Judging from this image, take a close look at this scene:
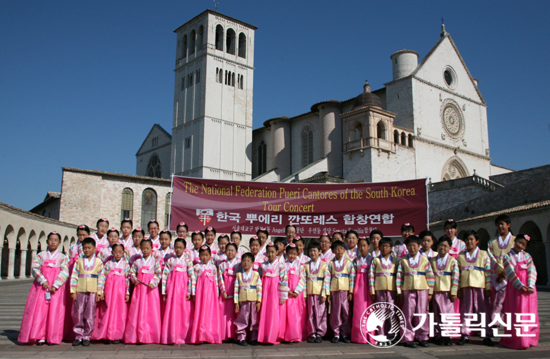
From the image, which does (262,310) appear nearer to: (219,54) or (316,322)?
(316,322)

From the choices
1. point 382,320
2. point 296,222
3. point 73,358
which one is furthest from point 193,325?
point 296,222

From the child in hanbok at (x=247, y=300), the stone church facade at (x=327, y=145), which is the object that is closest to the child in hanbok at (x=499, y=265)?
the child in hanbok at (x=247, y=300)

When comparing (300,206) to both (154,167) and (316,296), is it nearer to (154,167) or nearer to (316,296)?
(316,296)

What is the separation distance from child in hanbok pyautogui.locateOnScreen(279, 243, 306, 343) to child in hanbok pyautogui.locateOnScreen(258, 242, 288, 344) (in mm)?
117

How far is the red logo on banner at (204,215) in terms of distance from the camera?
12570mm

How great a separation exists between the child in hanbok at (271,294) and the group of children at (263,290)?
17 millimetres

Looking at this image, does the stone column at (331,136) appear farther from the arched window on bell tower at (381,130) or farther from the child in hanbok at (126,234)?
the child in hanbok at (126,234)

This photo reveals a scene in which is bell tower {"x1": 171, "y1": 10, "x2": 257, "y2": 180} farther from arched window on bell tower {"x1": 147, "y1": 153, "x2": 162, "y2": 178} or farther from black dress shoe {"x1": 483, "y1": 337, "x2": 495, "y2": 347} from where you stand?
black dress shoe {"x1": 483, "y1": 337, "x2": 495, "y2": 347}

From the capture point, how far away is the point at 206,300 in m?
8.04

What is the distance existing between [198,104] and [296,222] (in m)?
38.6

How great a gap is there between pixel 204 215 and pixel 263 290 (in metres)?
4.87

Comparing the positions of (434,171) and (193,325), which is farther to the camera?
(434,171)

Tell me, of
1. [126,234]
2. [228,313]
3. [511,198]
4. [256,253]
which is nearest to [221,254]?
[256,253]

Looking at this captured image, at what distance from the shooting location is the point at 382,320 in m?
8.03
